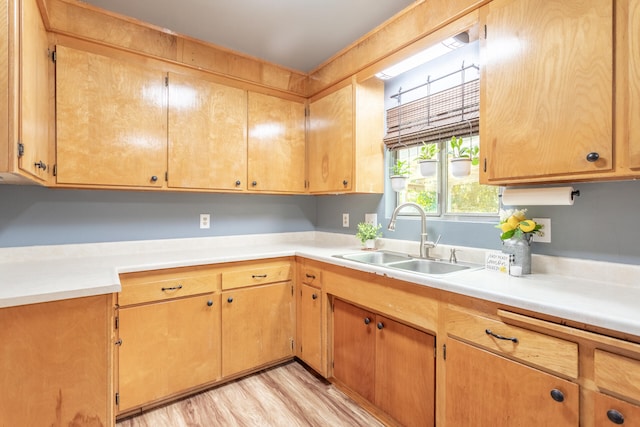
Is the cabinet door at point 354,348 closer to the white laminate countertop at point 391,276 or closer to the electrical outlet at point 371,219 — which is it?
the white laminate countertop at point 391,276

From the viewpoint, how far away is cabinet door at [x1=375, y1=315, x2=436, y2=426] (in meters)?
1.50

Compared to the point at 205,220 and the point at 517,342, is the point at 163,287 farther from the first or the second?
the point at 517,342

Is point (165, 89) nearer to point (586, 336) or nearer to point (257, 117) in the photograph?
point (257, 117)

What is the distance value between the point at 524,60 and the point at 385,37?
0.95 meters

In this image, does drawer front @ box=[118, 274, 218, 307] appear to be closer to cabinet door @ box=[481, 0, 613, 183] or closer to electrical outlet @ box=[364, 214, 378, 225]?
electrical outlet @ box=[364, 214, 378, 225]

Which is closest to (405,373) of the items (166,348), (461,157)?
(461,157)

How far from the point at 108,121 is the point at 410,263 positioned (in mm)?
2086

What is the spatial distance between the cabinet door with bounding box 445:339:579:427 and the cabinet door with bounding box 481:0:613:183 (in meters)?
0.77

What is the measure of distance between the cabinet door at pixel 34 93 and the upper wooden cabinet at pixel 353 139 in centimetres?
176

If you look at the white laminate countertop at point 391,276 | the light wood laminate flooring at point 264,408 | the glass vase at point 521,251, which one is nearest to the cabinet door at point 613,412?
the white laminate countertop at point 391,276

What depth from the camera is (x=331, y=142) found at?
252 centimetres

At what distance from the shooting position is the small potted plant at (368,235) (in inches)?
94.8

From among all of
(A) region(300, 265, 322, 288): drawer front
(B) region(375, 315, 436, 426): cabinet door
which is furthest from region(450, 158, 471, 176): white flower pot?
(A) region(300, 265, 322, 288): drawer front

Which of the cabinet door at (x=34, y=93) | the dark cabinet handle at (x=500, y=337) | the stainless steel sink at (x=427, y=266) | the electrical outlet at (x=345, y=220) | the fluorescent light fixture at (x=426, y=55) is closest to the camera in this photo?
the dark cabinet handle at (x=500, y=337)
